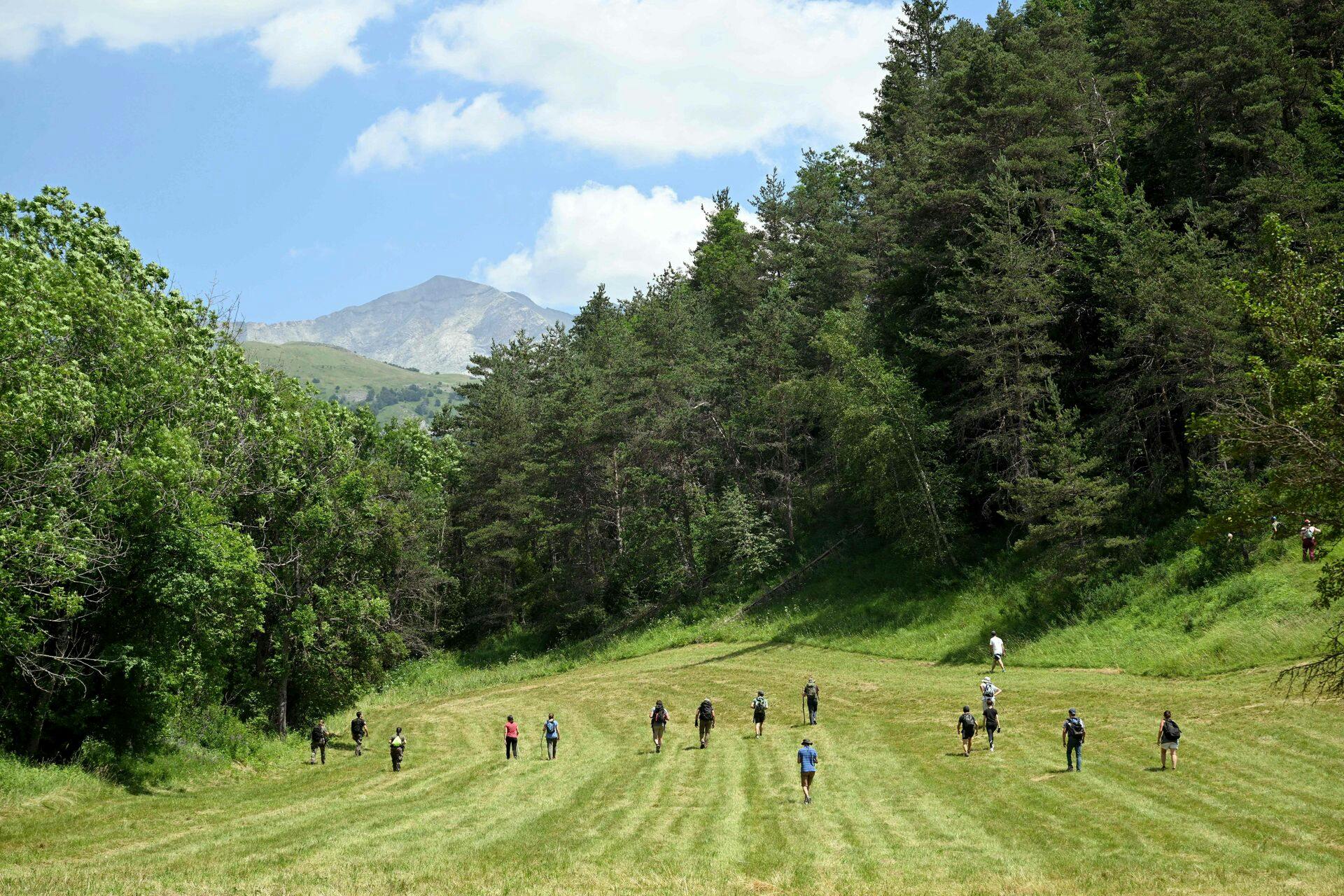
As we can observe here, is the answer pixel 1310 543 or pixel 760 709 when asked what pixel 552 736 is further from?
pixel 1310 543

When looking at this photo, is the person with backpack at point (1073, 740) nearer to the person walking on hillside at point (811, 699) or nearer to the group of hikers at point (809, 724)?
the group of hikers at point (809, 724)

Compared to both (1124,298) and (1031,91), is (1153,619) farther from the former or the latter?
(1031,91)

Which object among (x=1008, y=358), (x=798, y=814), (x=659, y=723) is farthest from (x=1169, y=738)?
(x=1008, y=358)

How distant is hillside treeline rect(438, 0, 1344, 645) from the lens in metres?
34.9

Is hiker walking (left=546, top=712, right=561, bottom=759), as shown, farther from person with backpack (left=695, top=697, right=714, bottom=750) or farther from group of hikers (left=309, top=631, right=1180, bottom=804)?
person with backpack (left=695, top=697, right=714, bottom=750)

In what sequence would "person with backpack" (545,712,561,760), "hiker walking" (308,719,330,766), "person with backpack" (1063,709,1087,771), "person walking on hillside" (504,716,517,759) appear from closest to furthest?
1. "person with backpack" (1063,709,1087,771)
2. "person with backpack" (545,712,561,760)
3. "person walking on hillside" (504,716,517,759)
4. "hiker walking" (308,719,330,766)

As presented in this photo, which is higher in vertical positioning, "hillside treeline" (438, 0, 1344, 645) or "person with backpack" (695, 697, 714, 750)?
"hillside treeline" (438, 0, 1344, 645)

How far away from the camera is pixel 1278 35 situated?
41656 millimetres

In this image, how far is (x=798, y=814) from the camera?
21.3m

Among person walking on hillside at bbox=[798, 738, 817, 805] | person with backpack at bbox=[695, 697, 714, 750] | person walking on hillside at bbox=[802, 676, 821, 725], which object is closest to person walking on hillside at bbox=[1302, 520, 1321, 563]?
person walking on hillside at bbox=[802, 676, 821, 725]

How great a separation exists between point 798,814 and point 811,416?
46137 millimetres

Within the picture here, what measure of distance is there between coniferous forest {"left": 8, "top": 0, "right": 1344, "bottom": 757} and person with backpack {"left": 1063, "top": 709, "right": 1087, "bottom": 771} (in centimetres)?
526

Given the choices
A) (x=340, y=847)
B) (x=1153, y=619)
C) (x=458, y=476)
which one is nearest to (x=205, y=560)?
(x=340, y=847)

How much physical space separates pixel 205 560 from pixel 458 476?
163 feet
